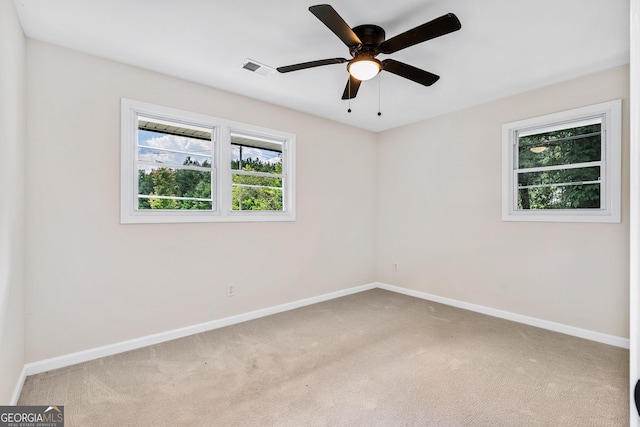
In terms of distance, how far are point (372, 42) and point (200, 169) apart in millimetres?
2076

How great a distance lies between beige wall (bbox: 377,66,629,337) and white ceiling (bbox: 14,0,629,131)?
0.48m

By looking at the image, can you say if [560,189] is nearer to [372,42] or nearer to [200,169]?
[372,42]

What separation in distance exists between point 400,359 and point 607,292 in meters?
2.08

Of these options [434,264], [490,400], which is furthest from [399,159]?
[490,400]

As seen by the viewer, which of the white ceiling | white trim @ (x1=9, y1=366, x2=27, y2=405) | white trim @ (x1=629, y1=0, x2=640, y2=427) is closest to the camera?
white trim @ (x1=629, y1=0, x2=640, y2=427)

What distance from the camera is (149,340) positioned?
307 cm

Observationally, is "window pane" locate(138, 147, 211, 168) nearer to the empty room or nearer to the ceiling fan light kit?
the empty room

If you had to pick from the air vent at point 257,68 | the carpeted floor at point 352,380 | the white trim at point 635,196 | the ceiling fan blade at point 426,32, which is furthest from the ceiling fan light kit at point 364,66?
the carpeted floor at point 352,380

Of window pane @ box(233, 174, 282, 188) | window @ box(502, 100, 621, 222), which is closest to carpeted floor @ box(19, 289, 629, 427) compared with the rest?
window @ box(502, 100, 621, 222)

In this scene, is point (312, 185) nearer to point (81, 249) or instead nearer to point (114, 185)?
point (114, 185)

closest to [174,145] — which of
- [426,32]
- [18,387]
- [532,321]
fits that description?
[18,387]

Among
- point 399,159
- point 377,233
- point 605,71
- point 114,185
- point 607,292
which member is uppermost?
point 605,71

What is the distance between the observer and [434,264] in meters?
4.47

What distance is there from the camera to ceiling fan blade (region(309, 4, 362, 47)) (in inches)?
73.2
